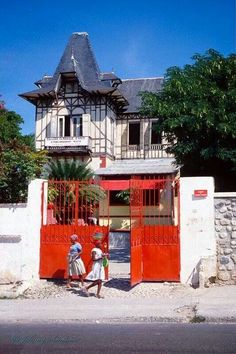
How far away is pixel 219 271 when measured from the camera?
33.4 feet

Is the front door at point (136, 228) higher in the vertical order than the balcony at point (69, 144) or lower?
lower

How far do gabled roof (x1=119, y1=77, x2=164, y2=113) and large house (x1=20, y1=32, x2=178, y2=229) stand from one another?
128 mm

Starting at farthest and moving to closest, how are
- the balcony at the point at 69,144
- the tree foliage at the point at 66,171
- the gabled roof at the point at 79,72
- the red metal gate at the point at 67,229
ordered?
the gabled roof at the point at 79,72 → the balcony at the point at 69,144 → the tree foliage at the point at 66,171 → the red metal gate at the point at 67,229

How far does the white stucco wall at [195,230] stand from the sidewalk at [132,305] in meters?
0.46

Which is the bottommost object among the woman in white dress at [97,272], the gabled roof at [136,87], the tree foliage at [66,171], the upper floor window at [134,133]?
the woman in white dress at [97,272]

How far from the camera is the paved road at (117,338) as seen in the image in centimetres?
535

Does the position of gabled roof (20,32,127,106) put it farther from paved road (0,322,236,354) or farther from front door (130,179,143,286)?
paved road (0,322,236,354)

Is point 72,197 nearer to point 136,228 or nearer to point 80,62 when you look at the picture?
point 136,228

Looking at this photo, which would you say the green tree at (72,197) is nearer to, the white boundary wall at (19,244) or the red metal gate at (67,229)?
the red metal gate at (67,229)

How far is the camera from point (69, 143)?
2684cm

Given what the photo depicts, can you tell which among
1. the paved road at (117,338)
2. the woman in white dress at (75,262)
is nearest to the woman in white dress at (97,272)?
the woman in white dress at (75,262)

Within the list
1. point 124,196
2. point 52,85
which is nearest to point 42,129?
point 52,85

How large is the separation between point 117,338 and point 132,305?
Result: 92.2 inches

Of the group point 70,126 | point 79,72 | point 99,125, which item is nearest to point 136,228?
point 99,125
